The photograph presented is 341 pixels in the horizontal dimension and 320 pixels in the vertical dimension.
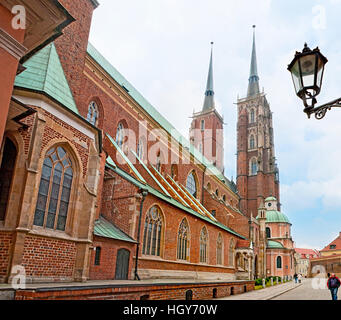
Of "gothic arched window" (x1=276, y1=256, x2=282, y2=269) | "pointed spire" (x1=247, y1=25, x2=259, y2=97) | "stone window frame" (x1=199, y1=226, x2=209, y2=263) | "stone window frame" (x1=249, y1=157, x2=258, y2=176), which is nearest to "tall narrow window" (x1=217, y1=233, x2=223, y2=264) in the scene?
"stone window frame" (x1=199, y1=226, x2=209, y2=263)

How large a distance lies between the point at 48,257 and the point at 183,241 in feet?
38.4

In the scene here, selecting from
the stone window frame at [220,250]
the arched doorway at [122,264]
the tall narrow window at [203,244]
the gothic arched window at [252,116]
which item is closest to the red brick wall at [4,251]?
the arched doorway at [122,264]

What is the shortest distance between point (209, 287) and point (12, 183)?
1015cm

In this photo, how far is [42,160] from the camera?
9672 mm

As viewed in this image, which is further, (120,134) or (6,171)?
(120,134)

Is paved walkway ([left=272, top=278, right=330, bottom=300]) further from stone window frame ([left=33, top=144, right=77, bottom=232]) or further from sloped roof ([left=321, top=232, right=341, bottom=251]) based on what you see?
sloped roof ([left=321, top=232, right=341, bottom=251])

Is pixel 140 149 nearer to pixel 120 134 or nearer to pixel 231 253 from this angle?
pixel 120 134

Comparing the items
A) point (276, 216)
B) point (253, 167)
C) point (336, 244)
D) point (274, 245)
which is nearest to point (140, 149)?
point (253, 167)

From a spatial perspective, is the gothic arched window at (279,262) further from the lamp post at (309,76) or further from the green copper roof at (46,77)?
the lamp post at (309,76)

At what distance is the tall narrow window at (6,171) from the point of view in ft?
28.9

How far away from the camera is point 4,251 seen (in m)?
8.33

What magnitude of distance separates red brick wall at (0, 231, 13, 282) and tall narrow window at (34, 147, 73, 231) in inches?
39.6

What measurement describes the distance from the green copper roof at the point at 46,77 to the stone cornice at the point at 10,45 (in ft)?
13.9
